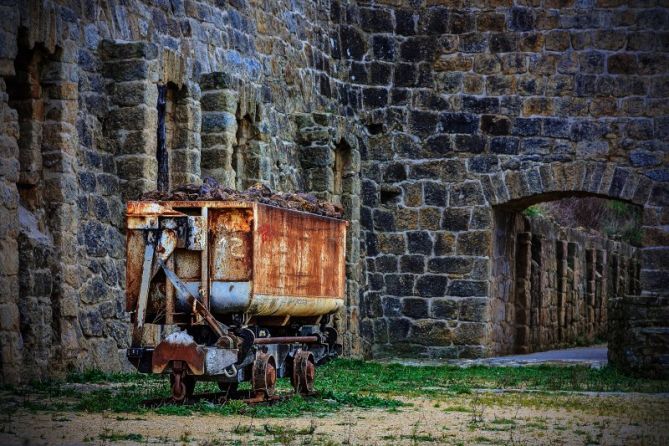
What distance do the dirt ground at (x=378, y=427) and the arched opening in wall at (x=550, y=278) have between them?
22.8 feet

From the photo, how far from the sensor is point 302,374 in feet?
39.5

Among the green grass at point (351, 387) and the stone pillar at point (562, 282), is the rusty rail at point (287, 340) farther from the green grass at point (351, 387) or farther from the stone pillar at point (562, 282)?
the stone pillar at point (562, 282)

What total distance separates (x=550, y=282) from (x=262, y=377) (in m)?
14.1

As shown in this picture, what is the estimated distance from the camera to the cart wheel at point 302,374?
1201cm

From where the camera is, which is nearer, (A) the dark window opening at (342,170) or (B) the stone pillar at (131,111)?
(B) the stone pillar at (131,111)

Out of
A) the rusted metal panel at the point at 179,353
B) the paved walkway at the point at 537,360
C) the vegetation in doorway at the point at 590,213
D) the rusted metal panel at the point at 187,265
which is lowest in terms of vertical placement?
the paved walkway at the point at 537,360

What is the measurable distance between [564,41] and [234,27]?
5.38 meters

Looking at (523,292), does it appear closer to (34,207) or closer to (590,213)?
(34,207)

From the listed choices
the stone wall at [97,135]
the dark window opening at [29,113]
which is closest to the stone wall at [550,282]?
the stone wall at [97,135]

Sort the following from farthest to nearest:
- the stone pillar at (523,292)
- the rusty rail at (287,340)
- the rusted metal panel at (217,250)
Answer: the stone pillar at (523,292) < the rusty rail at (287,340) < the rusted metal panel at (217,250)

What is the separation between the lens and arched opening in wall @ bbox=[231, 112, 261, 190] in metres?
16.3

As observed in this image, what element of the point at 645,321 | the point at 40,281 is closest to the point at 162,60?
the point at 40,281

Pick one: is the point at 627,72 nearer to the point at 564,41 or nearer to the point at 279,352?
the point at 564,41

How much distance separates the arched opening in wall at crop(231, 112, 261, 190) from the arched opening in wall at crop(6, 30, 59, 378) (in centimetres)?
383
